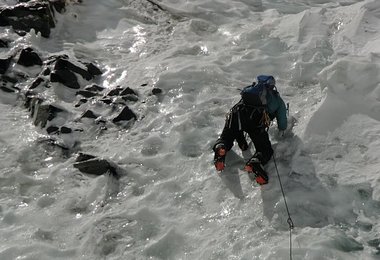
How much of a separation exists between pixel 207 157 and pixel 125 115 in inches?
63.4

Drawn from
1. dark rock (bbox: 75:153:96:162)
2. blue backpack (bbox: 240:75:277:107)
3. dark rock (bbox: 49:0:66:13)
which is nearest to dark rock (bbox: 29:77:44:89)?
dark rock (bbox: 75:153:96:162)

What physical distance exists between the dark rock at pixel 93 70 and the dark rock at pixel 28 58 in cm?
87

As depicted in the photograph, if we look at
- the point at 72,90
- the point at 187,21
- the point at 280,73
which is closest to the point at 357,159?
the point at 280,73

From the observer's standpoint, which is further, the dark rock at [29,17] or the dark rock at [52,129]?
the dark rock at [29,17]

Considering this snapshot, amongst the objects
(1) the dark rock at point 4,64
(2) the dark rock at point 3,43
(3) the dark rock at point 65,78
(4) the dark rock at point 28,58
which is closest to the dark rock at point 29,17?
(2) the dark rock at point 3,43

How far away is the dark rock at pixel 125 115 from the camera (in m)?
7.12

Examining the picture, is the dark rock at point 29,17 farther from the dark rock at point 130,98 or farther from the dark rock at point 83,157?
the dark rock at point 83,157

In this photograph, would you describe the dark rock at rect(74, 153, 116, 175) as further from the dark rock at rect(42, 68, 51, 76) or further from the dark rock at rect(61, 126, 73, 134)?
the dark rock at rect(42, 68, 51, 76)

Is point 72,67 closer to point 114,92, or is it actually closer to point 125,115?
point 114,92

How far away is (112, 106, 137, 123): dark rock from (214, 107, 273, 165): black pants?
171 centimetres

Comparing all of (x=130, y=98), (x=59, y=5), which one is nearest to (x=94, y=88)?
(x=130, y=98)

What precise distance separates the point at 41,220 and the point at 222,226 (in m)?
2.06

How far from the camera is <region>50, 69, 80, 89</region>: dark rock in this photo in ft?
25.9

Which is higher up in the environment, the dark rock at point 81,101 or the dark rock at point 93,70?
the dark rock at point 93,70
